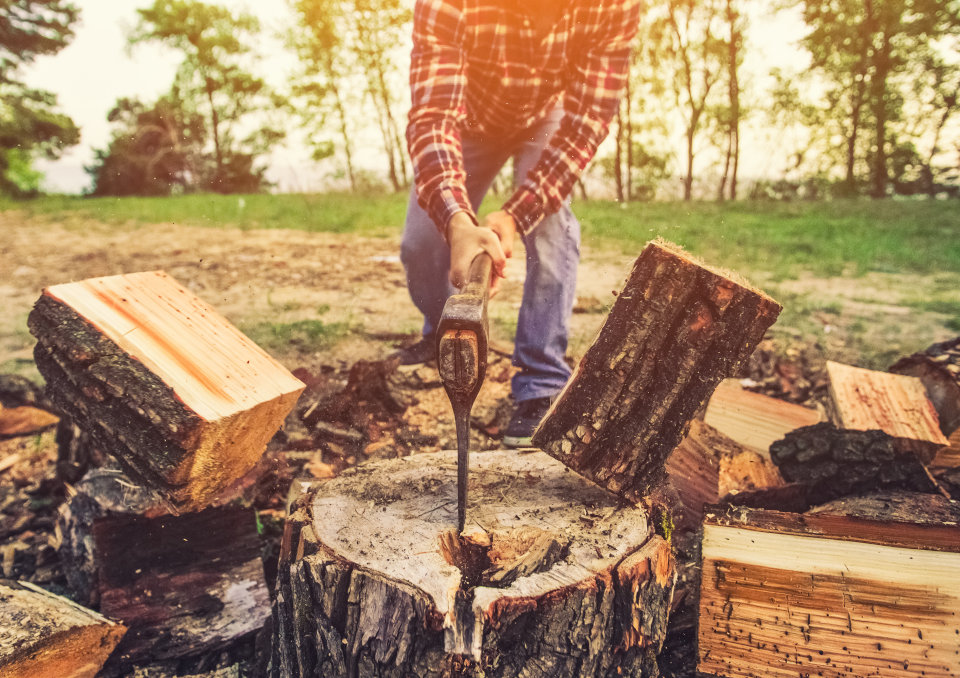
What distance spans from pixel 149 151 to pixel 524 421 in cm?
2104

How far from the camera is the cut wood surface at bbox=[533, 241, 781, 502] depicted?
1447 mm

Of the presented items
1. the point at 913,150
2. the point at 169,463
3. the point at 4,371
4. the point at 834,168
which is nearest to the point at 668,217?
the point at 4,371

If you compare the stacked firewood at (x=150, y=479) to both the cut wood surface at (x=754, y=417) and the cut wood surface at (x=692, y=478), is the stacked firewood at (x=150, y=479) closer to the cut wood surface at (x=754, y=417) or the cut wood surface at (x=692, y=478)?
the cut wood surface at (x=692, y=478)

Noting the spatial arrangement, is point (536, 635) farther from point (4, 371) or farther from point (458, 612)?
point (4, 371)

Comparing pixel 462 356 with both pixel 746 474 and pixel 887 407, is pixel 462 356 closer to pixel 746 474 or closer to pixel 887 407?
pixel 746 474

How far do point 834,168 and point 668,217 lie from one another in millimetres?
14219

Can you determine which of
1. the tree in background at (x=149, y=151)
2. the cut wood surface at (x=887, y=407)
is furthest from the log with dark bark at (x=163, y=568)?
the tree in background at (x=149, y=151)

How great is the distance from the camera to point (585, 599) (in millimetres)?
1259

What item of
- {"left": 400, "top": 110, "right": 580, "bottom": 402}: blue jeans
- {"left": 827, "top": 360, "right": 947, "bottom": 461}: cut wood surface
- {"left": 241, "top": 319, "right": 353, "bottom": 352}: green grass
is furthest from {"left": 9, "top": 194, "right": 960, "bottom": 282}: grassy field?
{"left": 400, "top": 110, "right": 580, "bottom": 402}: blue jeans

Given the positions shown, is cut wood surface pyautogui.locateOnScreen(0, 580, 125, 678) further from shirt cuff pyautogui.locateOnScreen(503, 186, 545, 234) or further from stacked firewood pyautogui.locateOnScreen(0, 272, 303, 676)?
shirt cuff pyautogui.locateOnScreen(503, 186, 545, 234)

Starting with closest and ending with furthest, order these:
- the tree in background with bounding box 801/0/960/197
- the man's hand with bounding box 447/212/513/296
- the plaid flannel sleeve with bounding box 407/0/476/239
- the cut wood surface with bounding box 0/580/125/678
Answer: the cut wood surface with bounding box 0/580/125/678 < the man's hand with bounding box 447/212/513/296 < the plaid flannel sleeve with bounding box 407/0/476/239 < the tree in background with bounding box 801/0/960/197

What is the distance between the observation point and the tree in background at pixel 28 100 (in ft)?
56.3

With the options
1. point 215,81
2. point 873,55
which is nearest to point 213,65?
point 215,81

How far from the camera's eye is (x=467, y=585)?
1439 mm
